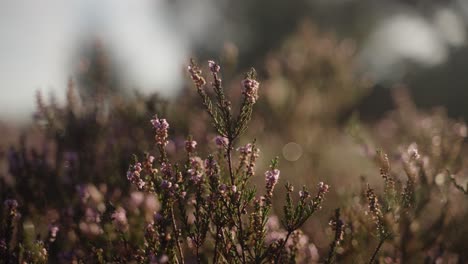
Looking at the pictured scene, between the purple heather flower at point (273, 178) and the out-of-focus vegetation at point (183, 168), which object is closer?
the purple heather flower at point (273, 178)

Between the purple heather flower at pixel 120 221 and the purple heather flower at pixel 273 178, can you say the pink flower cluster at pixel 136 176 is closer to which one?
the purple heather flower at pixel 120 221

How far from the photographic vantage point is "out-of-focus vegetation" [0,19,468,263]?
104 inches

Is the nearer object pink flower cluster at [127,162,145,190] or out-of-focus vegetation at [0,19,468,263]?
pink flower cluster at [127,162,145,190]

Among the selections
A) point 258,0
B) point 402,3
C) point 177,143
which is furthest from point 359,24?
point 177,143

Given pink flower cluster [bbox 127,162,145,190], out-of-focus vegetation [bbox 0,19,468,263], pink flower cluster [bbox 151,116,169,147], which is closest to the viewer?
pink flower cluster [bbox 127,162,145,190]

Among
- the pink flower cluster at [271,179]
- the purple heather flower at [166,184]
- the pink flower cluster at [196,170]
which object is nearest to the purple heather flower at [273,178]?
the pink flower cluster at [271,179]

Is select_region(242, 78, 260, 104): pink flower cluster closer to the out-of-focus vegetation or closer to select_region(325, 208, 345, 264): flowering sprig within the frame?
the out-of-focus vegetation

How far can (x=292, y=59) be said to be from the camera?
8578 mm

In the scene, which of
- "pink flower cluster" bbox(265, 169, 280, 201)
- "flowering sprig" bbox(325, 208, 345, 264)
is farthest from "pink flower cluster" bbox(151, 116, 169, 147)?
"flowering sprig" bbox(325, 208, 345, 264)

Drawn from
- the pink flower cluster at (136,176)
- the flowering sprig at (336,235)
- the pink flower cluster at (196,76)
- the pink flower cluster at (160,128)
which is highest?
the pink flower cluster at (196,76)

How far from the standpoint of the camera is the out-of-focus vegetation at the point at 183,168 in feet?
8.68

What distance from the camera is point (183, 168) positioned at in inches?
177

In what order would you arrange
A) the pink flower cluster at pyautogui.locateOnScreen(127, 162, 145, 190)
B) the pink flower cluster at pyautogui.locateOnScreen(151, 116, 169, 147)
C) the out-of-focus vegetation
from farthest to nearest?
the out-of-focus vegetation, the pink flower cluster at pyautogui.locateOnScreen(151, 116, 169, 147), the pink flower cluster at pyautogui.locateOnScreen(127, 162, 145, 190)

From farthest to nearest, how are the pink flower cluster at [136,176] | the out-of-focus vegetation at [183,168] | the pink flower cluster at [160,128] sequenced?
the out-of-focus vegetation at [183,168] < the pink flower cluster at [160,128] < the pink flower cluster at [136,176]
